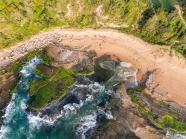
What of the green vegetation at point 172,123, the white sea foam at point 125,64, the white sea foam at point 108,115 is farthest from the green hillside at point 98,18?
the white sea foam at point 108,115

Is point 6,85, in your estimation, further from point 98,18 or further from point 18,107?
point 98,18

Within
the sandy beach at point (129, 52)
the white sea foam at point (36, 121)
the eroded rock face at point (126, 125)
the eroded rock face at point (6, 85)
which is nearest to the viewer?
the eroded rock face at point (126, 125)

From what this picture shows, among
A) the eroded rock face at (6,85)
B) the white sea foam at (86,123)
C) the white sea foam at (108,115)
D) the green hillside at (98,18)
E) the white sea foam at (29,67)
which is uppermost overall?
Answer: the green hillside at (98,18)

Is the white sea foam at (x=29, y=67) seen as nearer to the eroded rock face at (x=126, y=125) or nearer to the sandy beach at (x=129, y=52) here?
the sandy beach at (x=129, y=52)

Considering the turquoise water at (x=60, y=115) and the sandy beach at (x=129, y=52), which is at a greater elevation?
the sandy beach at (x=129, y=52)

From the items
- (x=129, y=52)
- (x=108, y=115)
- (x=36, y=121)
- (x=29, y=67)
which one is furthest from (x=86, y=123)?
(x=129, y=52)

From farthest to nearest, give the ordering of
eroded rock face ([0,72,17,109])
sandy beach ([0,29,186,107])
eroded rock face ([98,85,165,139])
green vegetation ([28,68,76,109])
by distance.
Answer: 1. sandy beach ([0,29,186,107])
2. eroded rock face ([0,72,17,109])
3. green vegetation ([28,68,76,109])
4. eroded rock face ([98,85,165,139])

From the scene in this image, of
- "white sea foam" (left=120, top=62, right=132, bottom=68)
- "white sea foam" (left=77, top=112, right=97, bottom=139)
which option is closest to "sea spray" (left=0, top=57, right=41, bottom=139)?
"white sea foam" (left=77, top=112, right=97, bottom=139)

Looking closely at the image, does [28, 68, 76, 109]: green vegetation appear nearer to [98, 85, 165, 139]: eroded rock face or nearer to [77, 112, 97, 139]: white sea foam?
[77, 112, 97, 139]: white sea foam
